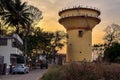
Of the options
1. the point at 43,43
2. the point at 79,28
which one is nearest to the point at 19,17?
the point at 43,43

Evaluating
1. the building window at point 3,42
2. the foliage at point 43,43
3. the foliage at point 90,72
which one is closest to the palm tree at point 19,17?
the foliage at point 43,43

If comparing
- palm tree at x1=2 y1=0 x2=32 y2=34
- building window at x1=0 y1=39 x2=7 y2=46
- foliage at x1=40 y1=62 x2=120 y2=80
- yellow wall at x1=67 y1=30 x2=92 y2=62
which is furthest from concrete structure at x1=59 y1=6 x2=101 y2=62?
foliage at x1=40 y1=62 x2=120 y2=80

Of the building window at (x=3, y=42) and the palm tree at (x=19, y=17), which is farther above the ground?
the palm tree at (x=19, y=17)

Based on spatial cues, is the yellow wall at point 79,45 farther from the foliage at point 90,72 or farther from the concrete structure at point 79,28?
the foliage at point 90,72

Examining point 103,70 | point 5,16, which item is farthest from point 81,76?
point 5,16

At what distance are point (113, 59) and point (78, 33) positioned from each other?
23070 mm

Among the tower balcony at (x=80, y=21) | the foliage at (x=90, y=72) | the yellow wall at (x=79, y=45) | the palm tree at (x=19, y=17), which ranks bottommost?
the foliage at (x=90, y=72)

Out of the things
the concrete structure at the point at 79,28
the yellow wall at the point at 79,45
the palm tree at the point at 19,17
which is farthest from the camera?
the palm tree at the point at 19,17

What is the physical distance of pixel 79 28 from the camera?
2761 inches

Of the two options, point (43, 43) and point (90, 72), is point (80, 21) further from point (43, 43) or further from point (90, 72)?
point (90, 72)

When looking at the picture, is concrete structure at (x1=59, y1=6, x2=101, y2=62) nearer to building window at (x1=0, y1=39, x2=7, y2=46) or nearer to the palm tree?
building window at (x1=0, y1=39, x2=7, y2=46)

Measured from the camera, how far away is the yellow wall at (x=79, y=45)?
233ft

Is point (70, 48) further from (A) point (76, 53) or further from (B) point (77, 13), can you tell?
(B) point (77, 13)

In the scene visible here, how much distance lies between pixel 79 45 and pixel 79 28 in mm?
3842
